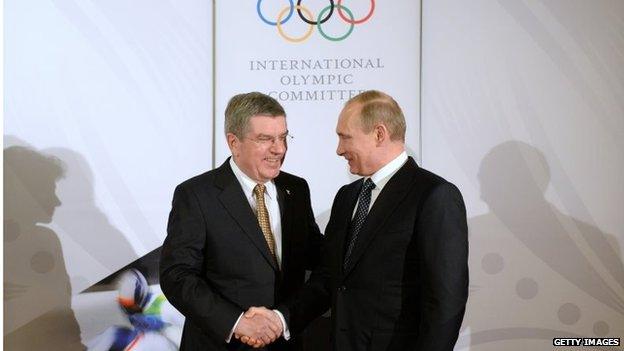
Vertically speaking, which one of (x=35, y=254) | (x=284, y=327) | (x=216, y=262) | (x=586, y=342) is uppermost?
(x=216, y=262)

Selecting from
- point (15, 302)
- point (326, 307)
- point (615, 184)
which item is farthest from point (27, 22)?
point (615, 184)

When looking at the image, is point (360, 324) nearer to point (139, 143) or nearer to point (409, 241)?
point (409, 241)

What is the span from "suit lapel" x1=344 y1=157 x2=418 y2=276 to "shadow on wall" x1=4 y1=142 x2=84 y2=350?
240cm

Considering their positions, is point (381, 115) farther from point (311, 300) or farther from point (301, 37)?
point (301, 37)

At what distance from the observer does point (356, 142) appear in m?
2.55

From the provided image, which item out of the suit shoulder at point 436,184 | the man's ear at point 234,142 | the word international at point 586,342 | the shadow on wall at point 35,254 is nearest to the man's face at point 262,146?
the man's ear at point 234,142

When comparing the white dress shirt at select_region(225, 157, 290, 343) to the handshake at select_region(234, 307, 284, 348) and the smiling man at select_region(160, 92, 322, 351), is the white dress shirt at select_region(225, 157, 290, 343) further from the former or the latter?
the handshake at select_region(234, 307, 284, 348)

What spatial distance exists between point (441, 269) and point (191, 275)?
3.17 ft

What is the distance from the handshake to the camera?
2.66 m

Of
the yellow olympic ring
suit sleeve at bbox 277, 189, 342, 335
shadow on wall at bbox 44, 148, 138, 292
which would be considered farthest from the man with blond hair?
shadow on wall at bbox 44, 148, 138, 292

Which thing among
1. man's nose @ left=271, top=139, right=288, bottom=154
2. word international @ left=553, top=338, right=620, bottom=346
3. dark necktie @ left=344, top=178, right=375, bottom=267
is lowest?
word international @ left=553, top=338, right=620, bottom=346

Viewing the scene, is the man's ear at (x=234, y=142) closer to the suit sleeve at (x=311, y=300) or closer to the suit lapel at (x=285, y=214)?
the suit lapel at (x=285, y=214)

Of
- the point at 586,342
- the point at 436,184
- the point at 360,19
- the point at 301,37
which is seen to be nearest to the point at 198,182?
the point at 436,184

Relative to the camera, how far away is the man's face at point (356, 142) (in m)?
2.54
